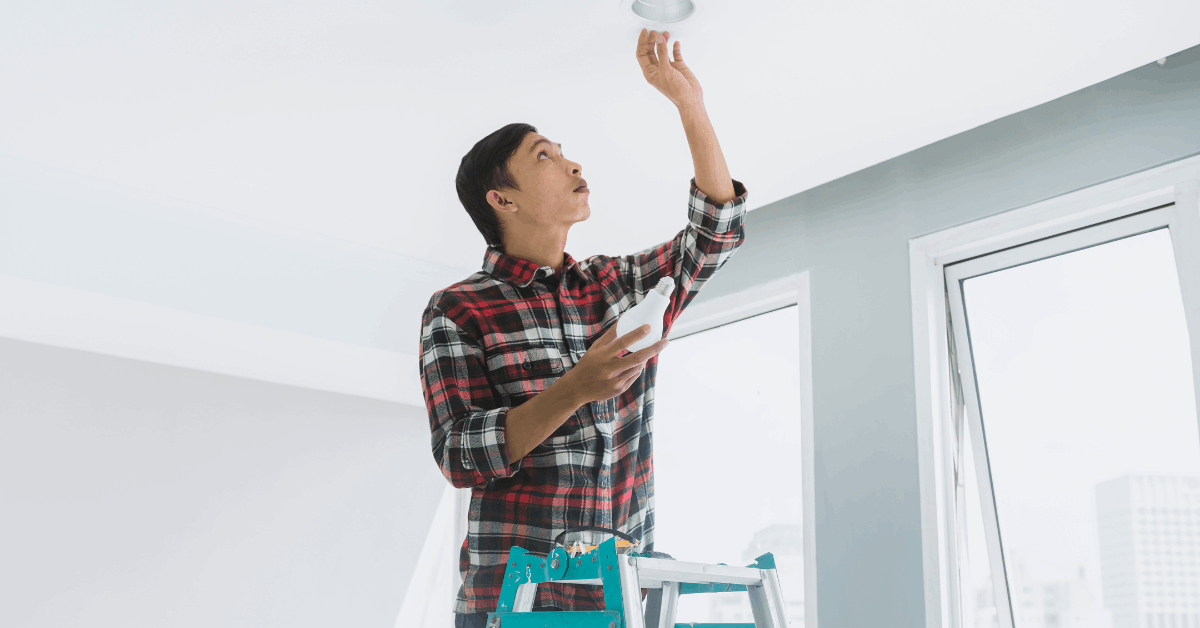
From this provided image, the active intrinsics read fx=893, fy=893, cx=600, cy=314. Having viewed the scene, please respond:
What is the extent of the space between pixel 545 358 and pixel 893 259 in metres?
1.41

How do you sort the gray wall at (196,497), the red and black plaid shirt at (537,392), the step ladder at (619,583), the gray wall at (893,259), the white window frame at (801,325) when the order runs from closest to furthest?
the step ladder at (619,583), the red and black plaid shirt at (537,392), the gray wall at (893,259), the white window frame at (801,325), the gray wall at (196,497)

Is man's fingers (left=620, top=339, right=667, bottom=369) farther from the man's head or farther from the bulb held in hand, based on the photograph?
the man's head

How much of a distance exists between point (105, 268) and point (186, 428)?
0.79m

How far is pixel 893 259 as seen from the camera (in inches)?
103

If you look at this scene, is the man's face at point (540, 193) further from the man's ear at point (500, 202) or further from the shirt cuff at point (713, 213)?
the shirt cuff at point (713, 213)

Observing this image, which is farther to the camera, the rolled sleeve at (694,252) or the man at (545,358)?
the rolled sleeve at (694,252)

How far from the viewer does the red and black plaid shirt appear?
1484 millimetres

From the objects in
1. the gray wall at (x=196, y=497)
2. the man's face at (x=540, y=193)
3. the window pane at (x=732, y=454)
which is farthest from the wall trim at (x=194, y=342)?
the man's face at (x=540, y=193)

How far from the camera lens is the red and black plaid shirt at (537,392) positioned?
148cm

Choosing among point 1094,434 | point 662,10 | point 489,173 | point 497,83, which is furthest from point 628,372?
point 1094,434

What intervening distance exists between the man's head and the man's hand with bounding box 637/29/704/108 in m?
0.25

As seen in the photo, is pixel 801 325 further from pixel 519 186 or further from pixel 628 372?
pixel 628 372

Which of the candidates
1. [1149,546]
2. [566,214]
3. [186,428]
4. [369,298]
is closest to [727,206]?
[566,214]

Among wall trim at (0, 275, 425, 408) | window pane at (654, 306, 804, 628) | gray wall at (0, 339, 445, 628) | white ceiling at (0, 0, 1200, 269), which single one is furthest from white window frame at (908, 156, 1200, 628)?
gray wall at (0, 339, 445, 628)
